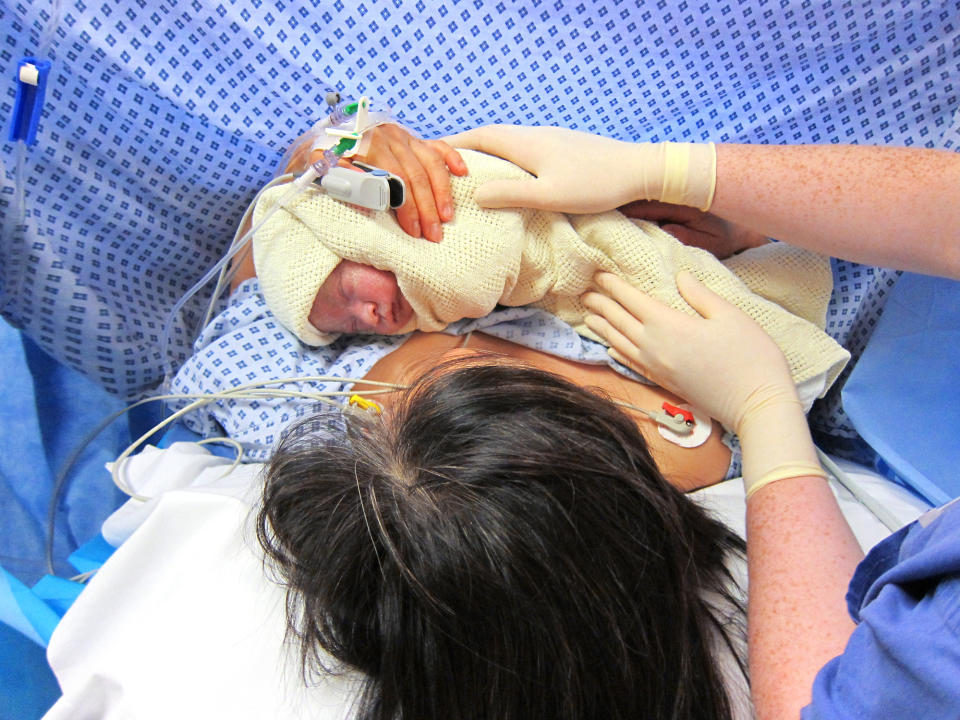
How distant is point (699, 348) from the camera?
3.81 feet

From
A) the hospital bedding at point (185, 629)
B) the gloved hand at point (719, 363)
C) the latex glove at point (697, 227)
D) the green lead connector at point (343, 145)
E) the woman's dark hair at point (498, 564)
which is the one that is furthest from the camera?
the latex glove at point (697, 227)

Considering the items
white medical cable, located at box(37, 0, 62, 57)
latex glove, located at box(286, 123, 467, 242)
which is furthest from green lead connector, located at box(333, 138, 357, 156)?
white medical cable, located at box(37, 0, 62, 57)

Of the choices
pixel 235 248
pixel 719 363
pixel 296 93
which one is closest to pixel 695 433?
pixel 719 363

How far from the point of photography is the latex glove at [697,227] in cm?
133

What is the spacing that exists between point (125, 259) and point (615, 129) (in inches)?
41.7

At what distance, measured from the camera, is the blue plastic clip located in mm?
960

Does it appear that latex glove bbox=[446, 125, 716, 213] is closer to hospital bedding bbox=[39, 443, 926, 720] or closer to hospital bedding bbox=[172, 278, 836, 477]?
hospital bedding bbox=[172, 278, 836, 477]

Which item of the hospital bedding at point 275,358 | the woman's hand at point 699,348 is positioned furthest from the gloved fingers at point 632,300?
the hospital bedding at point 275,358

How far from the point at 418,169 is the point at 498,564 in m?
0.75

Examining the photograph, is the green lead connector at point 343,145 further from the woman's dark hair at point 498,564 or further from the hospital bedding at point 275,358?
the woman's dark hair at point 498,564

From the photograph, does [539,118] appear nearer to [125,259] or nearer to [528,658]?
[125,259]

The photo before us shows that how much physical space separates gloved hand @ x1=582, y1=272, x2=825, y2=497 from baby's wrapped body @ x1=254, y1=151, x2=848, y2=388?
0.15 feet

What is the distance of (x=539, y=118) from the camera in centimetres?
148

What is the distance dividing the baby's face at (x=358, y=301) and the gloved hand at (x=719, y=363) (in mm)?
387
